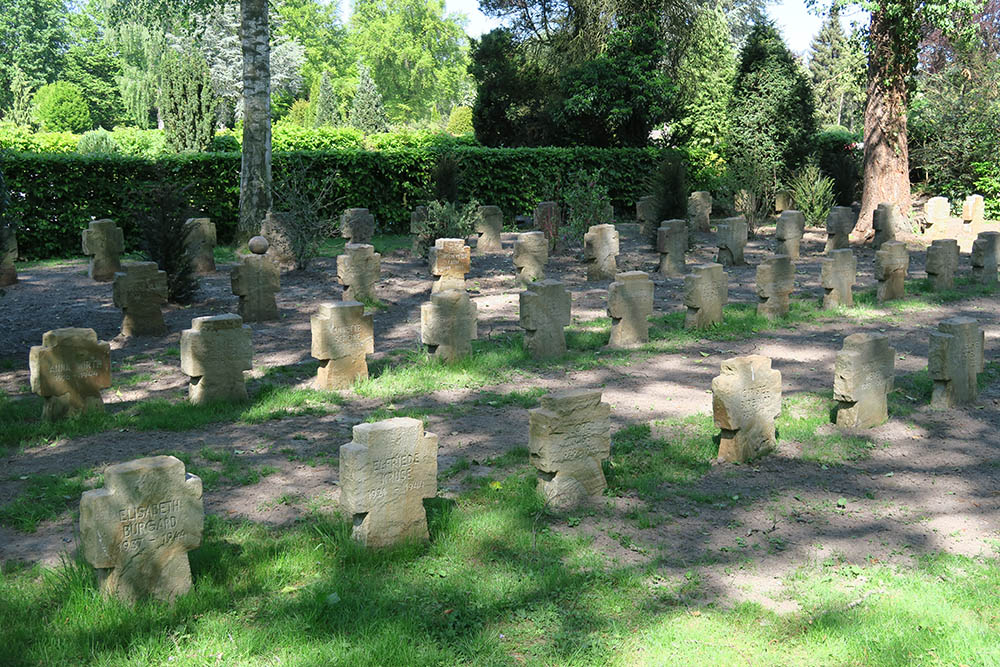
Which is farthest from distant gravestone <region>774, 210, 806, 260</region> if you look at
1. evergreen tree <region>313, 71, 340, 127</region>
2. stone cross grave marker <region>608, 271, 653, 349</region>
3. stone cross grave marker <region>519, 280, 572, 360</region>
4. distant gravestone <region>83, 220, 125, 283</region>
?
evergreen tree <region>313, 71, 340, 127</region>

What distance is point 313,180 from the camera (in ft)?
61.2

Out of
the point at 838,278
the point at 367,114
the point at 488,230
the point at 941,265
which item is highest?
the point at 367,114

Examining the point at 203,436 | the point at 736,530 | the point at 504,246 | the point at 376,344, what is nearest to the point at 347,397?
the point at 203,436

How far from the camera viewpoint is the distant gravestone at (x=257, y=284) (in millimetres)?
11602

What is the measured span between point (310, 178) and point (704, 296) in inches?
417

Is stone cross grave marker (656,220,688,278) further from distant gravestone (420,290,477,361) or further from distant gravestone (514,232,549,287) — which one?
distant gravestone (420,290,477,361)

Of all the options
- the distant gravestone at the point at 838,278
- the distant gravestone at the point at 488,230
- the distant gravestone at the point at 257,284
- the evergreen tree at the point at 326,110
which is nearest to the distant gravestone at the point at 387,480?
the distant gravestone at the point at 257,284

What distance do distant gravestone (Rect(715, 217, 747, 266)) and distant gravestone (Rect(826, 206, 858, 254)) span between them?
6.51 ft

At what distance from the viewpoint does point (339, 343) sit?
8.88 meters

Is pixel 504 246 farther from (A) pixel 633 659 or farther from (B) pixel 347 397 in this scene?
(A) pixel 633 659

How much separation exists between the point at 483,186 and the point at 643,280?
469 inches

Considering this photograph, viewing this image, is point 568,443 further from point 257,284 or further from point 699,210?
point 699,210

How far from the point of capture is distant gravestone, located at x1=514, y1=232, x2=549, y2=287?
14.4 metres

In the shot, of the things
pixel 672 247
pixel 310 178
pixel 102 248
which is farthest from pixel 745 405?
pixel 310 178
